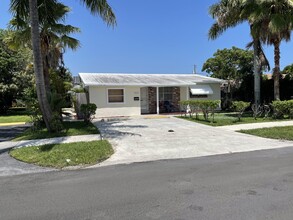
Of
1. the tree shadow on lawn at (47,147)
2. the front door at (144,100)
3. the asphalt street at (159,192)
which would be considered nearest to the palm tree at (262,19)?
the front door at (144,100)

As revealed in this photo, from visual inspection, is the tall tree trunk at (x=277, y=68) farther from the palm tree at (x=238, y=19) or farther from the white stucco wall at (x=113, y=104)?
the white stucco wall at (x=113, y=104)

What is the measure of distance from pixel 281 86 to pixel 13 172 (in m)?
19.4

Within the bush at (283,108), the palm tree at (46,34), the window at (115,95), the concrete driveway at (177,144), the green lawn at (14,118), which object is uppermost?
the palm tree at (46,34)

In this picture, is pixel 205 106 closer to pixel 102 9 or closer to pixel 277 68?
pixel 277 68

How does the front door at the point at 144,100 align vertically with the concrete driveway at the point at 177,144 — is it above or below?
above

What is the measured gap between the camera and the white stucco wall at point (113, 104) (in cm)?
1880

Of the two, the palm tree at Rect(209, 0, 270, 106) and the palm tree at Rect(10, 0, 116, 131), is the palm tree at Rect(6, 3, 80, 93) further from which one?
the palm tree at Rect(209, 0, 270, 106)

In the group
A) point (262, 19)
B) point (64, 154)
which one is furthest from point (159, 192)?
point (262, 19)

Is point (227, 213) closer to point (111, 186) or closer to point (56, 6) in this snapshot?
point (111, 186)

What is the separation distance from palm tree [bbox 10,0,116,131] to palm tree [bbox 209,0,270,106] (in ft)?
30.0

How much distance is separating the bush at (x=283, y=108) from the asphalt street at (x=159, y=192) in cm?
988

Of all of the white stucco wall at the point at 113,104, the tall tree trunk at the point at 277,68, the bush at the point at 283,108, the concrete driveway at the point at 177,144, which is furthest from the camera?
the white stucco wall at the point at 113,104

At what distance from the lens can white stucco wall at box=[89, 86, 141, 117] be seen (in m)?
18.8

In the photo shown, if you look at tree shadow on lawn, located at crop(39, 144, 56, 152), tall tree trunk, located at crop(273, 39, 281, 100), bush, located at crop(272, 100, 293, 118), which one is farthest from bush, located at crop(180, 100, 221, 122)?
tree shadow on lawn, located at crop(39, 144, 56, 152)
